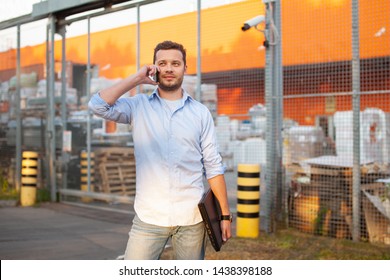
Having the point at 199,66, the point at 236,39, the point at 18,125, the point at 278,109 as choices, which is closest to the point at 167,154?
the point at 278,109

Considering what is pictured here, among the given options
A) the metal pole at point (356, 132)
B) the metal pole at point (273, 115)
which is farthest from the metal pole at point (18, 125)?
the metal pole at point (356, 132)

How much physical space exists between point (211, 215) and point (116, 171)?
7.86 m

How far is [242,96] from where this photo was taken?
8758 millimetres

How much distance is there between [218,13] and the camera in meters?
9.14

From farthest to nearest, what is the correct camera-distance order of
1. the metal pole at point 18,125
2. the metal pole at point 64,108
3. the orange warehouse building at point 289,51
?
1. the metal pole at point 18,125
2. the metal pole at point 64,108
3. the orange warehouse building at point 289,51

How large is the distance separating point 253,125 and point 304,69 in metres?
1.30

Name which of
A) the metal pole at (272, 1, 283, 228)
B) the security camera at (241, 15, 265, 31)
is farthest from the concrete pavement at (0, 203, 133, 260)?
the security camera at (241, 15, 265, 31)

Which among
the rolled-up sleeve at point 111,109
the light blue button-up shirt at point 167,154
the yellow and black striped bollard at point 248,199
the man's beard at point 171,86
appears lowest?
the yellow and black striped bollard at point 248,199

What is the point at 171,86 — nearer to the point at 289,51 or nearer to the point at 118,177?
the point at 289,51

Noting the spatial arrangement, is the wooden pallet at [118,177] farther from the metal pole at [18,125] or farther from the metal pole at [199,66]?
the metal pole at [199,66]

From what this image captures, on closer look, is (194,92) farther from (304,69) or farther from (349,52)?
(349,52)

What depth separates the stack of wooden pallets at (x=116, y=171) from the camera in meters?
10.7

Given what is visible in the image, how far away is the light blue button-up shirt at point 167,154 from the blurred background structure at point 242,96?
406cm

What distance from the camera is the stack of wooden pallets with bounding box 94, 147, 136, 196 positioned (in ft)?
35.0
